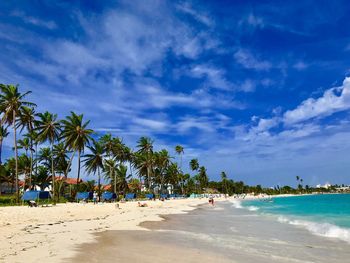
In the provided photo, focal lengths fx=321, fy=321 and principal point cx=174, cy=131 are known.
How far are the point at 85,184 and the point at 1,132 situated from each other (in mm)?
36070

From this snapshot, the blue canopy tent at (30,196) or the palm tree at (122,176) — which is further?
the palm tree at (122,176)

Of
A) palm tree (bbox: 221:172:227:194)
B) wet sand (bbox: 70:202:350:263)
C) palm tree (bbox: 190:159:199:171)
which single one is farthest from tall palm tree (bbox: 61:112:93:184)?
palm tree (bbox: 221:172:227:194)

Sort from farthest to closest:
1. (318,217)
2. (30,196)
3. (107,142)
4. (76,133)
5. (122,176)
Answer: (122,176) < (107,142) < (76,133) < (30,196) < (318,217)

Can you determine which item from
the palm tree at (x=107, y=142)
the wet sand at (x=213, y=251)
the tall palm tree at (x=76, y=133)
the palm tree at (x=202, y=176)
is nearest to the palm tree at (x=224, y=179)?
the palm tree at (x=202, y=176)

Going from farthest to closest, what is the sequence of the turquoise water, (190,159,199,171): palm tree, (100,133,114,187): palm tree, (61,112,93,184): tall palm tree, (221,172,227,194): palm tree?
(221,172,227,194): palm tree, (190,159,199,171): palm tree, (100,133,114,187): palm tree, (61,112,93,184): tall palm tree, the turquoise water

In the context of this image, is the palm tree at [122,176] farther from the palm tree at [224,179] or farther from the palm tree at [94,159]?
the palm tree at [224,179]

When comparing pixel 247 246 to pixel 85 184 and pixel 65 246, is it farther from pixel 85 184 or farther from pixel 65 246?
pixel 85 184

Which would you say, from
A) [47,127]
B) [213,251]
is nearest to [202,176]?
[47,127]

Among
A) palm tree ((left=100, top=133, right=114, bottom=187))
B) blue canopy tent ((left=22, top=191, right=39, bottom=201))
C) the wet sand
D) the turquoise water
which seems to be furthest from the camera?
palm tree ((left=100, top=133, right=114, bottom=187))

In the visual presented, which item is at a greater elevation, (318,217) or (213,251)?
(213,251)

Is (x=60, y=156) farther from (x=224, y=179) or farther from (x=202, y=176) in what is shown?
(x=224, y=179)

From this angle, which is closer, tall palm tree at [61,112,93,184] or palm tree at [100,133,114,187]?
tall palm tree at [61,112,93,184]

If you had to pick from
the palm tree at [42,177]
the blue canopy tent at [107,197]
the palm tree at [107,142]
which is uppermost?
the palm tree at [107,142]

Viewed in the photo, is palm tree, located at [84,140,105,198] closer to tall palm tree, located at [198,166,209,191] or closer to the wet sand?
the wet sand
